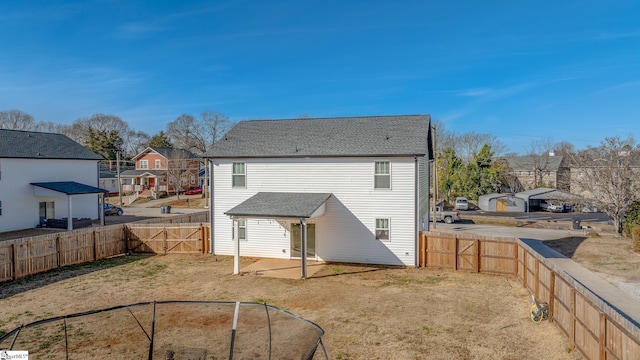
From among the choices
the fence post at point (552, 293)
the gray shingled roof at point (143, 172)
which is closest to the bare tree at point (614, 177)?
the fence post at point (552, 293)

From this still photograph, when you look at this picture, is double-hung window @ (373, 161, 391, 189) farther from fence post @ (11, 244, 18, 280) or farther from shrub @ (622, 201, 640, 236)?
shrub @ (622, 201, 640, 236)

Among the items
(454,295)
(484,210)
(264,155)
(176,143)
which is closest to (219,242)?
(264,155)

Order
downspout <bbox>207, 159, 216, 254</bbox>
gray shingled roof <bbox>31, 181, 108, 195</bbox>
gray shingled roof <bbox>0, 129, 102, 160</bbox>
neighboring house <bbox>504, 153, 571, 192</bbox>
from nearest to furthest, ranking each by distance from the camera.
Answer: downspout <bbox>207, 159, 216, 254</bbox> < gray shingled roof <bbox>0, 129, 102, 160</bbox> < gray shingled roof <bbox>31, 181, 108, 195</bbox> < neighboring house <bbox>504, 153, 571, 192</bbox>

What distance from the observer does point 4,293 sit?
13680 mm

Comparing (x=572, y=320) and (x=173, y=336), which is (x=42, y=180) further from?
(x=572, y=320)

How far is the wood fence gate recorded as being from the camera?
2061cm

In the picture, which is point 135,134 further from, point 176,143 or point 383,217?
point 383,217

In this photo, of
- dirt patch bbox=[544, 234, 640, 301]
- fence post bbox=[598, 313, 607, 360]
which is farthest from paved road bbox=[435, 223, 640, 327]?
fence post bbox=[598, 313, 607, 360]

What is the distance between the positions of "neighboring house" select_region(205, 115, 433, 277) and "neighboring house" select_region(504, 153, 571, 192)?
154 ft

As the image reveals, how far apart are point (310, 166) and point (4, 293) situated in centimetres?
1270

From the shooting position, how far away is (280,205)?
17391 millimetres

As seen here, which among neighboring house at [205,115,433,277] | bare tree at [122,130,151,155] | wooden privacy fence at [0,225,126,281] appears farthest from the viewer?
bare tree at [122,130,151,155]

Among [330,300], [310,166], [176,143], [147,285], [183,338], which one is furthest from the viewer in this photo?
[176,143]

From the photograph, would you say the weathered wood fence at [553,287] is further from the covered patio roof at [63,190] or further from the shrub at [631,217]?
the covered patio roof at [63,190]
